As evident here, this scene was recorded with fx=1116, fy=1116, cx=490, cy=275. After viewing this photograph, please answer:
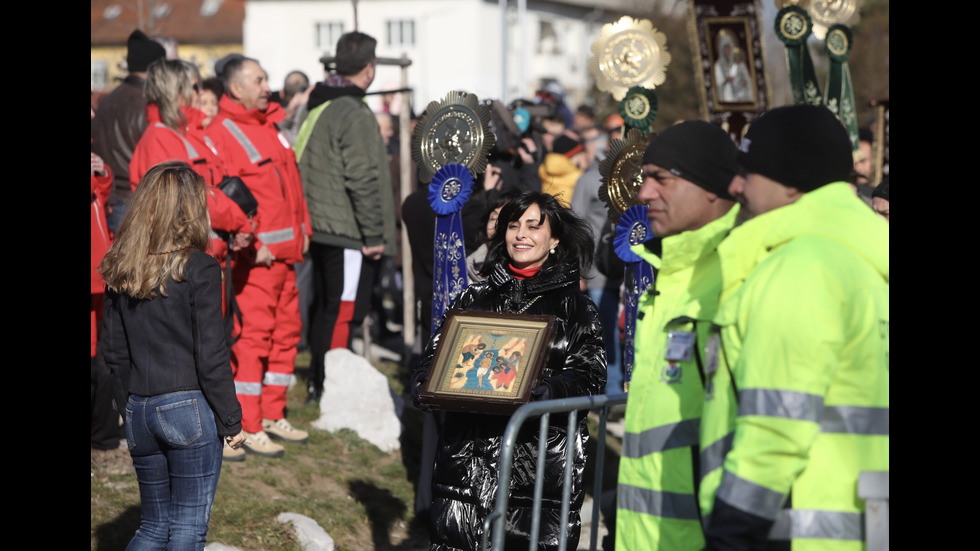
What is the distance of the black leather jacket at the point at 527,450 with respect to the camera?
449cm

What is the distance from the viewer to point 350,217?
25.8 feet

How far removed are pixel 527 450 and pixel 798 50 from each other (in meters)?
6.68

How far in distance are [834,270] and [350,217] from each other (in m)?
5.52

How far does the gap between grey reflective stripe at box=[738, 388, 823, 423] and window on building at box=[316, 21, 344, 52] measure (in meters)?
53.5

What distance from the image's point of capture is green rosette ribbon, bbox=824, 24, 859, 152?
9.77 m

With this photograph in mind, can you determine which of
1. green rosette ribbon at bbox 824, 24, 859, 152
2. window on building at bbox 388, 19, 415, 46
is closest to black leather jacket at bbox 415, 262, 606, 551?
green rosette ribbon at bbox 824, 24, 859, 152

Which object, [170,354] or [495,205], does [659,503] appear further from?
[495,205]

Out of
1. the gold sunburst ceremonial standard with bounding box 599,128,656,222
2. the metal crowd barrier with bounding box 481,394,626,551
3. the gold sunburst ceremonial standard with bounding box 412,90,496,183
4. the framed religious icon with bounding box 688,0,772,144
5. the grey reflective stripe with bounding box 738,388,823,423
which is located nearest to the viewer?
the grey reflective stripe with bounding box 738,388,823,423

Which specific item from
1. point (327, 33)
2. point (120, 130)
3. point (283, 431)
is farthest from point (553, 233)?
point (327, 33)

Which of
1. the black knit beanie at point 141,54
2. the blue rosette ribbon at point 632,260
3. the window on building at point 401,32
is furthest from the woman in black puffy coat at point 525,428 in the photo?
the window on building at point 401,32

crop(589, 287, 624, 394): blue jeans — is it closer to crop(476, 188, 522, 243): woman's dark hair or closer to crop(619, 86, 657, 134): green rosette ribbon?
crop(619, 86, 657, 134): green rosette ribbon

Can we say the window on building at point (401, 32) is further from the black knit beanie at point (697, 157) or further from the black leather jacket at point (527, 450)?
the black knit beanie at point (697, 157)

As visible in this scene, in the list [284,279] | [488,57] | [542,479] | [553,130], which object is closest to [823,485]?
[542,479]

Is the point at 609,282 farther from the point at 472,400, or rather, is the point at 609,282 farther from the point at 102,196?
the point at 472,400
